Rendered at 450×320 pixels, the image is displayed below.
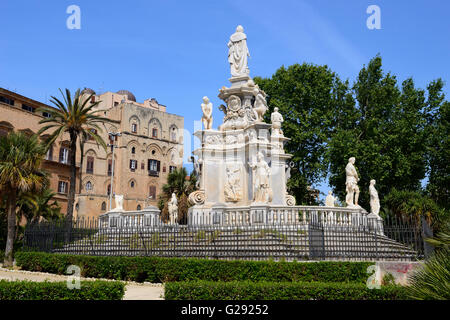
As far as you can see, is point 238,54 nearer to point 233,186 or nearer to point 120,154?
point 233,186

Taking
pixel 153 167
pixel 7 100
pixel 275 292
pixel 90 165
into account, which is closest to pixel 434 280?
pixel 275 292

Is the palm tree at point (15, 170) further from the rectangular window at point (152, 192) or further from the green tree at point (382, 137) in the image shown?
the rectangular window at point (152, 192)

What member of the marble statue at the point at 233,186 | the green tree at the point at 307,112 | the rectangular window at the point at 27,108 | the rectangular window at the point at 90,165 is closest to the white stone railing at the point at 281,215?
the marble statue at the point at 233,186

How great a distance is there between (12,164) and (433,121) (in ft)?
100.0

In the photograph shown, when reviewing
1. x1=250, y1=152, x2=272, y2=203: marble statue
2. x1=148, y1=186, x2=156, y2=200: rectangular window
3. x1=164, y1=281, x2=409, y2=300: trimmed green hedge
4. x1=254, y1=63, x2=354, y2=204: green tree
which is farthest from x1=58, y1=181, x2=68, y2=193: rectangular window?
x1=164, y1=281, x2=409, y2=300: trimmed green hedge

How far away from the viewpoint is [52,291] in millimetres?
8422

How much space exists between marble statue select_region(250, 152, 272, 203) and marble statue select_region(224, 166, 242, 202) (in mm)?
2582

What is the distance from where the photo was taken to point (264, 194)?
1908cm

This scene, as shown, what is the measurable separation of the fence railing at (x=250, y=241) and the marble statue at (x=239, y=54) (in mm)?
8722

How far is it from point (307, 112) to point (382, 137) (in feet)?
21.9

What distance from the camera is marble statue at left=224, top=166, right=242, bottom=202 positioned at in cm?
2186

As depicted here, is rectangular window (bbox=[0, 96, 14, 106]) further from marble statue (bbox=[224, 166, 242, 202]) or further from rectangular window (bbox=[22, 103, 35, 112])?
marble statue (bbox=[224, 166, 242, 202])

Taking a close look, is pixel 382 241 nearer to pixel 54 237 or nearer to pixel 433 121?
pixel 54 237
